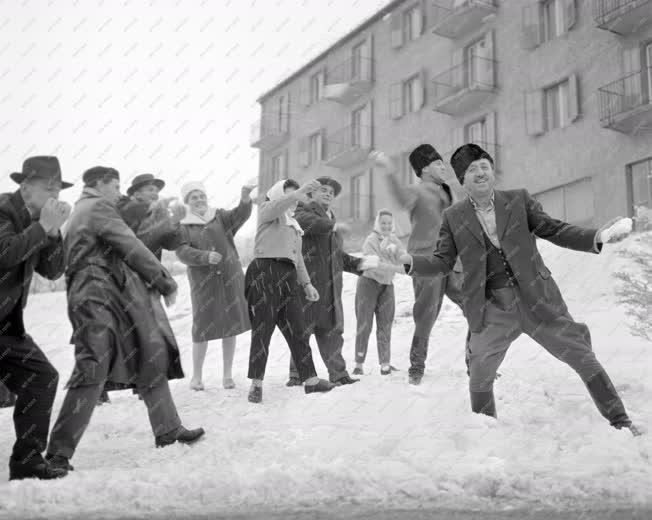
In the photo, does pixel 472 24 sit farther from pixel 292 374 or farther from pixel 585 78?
pixel 292 374

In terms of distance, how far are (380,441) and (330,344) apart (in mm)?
2345

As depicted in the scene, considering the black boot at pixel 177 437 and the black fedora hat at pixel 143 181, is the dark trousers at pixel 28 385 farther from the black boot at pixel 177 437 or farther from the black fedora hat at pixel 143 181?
the black fedora hat at pixel 143 181

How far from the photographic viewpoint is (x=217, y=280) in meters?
7.43

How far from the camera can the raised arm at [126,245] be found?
470 cm

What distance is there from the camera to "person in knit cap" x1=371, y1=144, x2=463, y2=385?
261 inches

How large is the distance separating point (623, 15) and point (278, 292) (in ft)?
43.8

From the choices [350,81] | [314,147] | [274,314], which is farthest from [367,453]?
[314,147]

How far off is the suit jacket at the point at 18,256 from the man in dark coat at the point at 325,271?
2.76 meters

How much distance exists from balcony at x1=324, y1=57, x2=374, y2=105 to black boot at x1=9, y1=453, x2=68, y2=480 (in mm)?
22032

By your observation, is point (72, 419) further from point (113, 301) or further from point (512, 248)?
point (512, 248)

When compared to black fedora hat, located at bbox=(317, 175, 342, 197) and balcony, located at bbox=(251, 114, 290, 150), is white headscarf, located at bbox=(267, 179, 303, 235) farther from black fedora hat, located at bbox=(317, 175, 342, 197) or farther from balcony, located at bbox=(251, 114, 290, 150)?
balcony, located at bbox=(251, 114, 290, 150)

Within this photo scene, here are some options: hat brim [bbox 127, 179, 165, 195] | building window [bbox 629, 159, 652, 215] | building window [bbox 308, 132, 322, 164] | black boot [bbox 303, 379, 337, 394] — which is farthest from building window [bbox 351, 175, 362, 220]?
black boot [bbox 303, 379, 337, 394]

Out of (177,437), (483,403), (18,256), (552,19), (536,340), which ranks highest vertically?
(552,19)

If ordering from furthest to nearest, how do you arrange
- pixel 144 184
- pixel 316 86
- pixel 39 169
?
pixel 316 86 → pixel 144 184 → pixel 39 169
